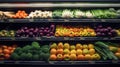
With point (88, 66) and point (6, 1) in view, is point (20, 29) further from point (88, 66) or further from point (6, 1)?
point (88, 66)

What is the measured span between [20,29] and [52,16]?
880mm

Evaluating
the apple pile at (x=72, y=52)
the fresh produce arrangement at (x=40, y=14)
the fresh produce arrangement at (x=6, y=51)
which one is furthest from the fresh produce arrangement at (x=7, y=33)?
the apple pile at (x=72, y=52)

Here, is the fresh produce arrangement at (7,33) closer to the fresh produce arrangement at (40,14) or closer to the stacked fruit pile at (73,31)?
the fresh produce arrangement at (40,14)

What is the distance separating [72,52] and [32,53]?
0.81 meters

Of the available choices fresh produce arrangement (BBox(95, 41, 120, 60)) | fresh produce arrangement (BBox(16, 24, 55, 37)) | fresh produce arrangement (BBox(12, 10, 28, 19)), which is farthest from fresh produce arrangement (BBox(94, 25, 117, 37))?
fresh produce arrangement (BBox(12, 10, 28, 19))

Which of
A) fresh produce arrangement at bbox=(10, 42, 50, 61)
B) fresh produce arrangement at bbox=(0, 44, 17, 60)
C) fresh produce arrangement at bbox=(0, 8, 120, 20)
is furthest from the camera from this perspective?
fresh produce arrangement at bbox=(0, 8, 120, 20)

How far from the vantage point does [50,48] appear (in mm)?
4957

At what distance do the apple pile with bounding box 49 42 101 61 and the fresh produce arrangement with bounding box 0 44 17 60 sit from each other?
2.79ft

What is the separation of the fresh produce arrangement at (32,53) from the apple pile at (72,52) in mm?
143

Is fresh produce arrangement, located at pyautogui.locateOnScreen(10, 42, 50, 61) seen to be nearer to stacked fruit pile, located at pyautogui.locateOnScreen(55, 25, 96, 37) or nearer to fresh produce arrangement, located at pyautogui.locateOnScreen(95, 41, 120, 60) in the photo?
stacked fruit pile, located at pyautogui.locateOnScreen(55, 25, 96, 37)

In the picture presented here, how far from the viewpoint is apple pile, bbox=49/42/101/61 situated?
4609mm

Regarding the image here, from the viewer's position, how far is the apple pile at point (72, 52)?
15.1 feet

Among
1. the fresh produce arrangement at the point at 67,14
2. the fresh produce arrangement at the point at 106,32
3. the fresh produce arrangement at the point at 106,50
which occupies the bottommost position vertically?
the fresh produce arrangement at the point at 106,50

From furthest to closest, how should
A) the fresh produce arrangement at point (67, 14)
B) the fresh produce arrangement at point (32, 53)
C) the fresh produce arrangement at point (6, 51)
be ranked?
the fresh produce arrangement at point (67, 14) < the fresh produce arrangement at point (6, 51) < the fresh produce arrangement at point (32, 53)
